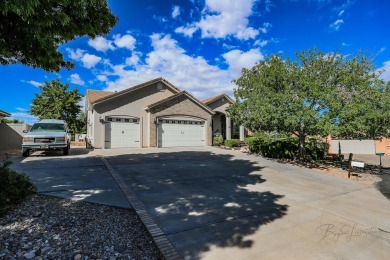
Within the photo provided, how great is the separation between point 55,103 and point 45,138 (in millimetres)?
19576

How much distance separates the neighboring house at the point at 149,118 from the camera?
16.4 m

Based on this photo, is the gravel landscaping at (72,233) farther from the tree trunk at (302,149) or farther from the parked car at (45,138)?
the tree trunk at (302,149)

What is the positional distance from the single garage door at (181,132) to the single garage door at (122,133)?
191 cm

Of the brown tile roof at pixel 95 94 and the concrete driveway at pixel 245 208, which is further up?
the brown tile roof at pixel 95 94

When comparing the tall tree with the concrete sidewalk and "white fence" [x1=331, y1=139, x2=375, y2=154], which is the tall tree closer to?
the concrete sidewalk

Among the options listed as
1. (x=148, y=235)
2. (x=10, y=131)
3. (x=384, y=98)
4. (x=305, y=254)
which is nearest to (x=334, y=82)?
(x=384, y=98)

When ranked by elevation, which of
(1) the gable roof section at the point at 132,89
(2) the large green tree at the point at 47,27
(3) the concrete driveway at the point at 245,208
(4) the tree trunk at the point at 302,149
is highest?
(1) the gable roof section at the point at 132,89

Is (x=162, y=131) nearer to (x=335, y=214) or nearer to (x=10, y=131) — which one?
(x=10, y=131)

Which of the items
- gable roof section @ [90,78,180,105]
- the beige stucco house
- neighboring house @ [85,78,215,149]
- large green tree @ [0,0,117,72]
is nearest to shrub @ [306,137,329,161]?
neighboring house @ [85,78,215,149]

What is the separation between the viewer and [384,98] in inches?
413

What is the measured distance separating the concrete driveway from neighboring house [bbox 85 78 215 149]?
7873 mm

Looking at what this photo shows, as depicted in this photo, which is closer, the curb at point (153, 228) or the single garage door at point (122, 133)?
the curb at point (153, 228)

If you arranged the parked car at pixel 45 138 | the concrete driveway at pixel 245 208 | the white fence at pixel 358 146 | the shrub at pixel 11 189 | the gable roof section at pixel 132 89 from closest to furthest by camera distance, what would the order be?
the concrete driveway at pixel 245 208
the shrub at pixel 11 189
the white fence at pixel 358 146
the parked car at pixel 45 138
the gable roof section at pixel 132 89

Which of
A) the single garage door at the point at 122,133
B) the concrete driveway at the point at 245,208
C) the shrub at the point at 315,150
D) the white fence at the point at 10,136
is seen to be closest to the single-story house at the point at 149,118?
the single garage door at the point at 122,133
